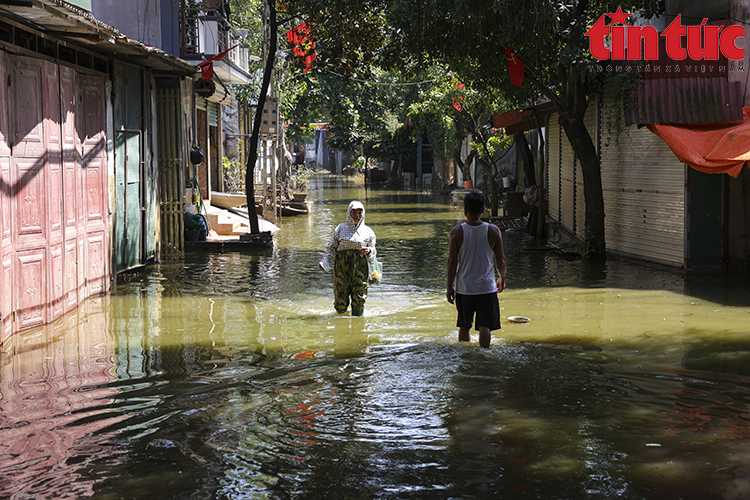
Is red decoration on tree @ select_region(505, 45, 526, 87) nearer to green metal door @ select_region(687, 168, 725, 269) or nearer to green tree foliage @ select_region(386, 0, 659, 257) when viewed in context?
green tree foliage @ select_region(386, 0, 659, 257)

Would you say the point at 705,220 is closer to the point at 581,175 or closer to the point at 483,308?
the point at 581,175

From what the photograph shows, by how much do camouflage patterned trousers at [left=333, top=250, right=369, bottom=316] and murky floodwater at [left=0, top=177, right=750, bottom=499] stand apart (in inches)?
11.4

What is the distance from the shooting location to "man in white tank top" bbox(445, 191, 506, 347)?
7500 mm

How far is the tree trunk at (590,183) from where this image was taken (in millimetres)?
14766

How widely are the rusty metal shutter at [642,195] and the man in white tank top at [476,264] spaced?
632 cm

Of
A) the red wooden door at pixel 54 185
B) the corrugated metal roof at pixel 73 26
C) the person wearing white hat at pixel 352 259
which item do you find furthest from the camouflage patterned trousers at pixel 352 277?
the corrugated metal roof at pixel 73 26

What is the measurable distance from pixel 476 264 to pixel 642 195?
26.6ft

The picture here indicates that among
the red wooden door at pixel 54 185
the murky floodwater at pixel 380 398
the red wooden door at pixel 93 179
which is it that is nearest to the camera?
the murky floodwater at pixel 380 398

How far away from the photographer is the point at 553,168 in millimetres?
22625

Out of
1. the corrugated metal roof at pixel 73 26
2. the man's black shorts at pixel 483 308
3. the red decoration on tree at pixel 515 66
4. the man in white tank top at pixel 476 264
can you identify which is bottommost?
the man's black shorts at pixel 483 308

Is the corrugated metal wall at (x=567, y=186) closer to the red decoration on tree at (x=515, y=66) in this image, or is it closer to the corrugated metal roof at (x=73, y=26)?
the red decoration on tree at (x=515, y=66)

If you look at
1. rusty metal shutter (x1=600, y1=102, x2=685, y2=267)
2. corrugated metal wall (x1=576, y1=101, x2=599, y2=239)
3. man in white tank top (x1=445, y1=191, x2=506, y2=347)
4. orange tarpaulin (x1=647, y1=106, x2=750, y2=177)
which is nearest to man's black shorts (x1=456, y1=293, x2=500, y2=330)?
man in white tank top (x1=445, y1=191, x2=506, y2=347)

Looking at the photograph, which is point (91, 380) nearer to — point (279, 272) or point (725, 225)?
point (279, 272)

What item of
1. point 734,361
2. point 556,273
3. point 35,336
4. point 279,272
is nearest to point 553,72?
point 556,273
